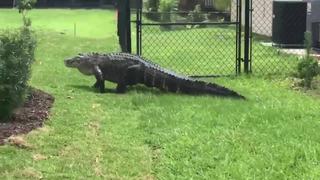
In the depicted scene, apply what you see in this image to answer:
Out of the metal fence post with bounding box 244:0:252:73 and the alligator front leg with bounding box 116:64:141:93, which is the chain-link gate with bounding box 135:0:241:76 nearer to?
the metal fence post with bounding box 244:0:252:73

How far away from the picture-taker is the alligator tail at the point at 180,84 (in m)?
8.88

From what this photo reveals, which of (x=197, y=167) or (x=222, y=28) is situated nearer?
(x=197, y=167)

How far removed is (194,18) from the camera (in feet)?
65.3

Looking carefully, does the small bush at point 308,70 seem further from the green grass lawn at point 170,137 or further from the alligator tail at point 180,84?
the alligator tail at point 180,84

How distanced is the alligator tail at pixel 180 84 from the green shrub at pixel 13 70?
8.01 feet

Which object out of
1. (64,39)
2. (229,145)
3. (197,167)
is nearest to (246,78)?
(229,145)

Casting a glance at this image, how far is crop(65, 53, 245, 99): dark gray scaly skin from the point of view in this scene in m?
9.14

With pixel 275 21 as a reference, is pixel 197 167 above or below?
below

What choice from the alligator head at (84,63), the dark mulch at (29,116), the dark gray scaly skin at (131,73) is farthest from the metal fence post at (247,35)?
the dark mulch at (29,116)

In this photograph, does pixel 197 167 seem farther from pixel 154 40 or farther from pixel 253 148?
pixel 154 40

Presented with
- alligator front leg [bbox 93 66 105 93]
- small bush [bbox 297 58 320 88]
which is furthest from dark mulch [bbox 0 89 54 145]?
small bush [bbox 297 58 320 88]

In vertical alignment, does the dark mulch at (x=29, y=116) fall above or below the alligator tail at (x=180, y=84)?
below

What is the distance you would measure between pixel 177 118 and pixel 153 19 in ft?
49.1

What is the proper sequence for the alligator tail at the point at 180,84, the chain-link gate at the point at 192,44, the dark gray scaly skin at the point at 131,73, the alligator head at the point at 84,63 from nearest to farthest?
the alligator tail at the point at 180,84
the dark gray scaly skin at the point at 131,73
the alligator head at the point at 84,63
the chain-link gate at the point at 192,44
